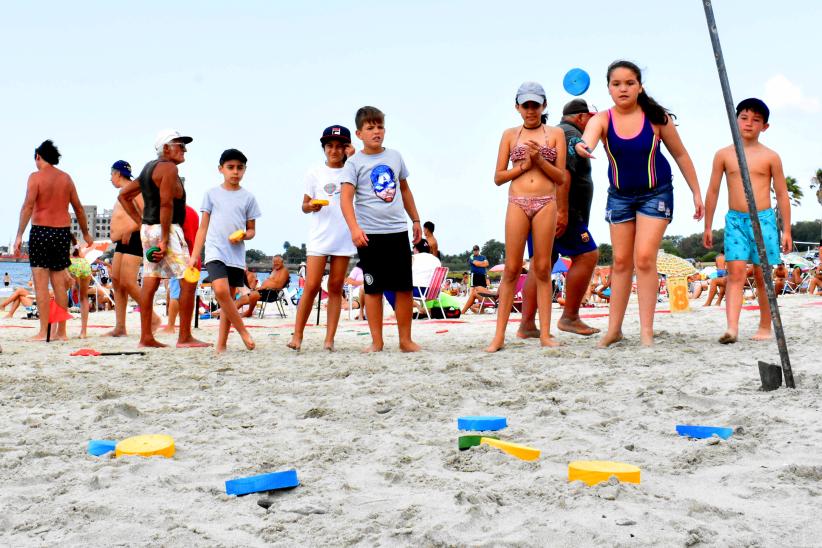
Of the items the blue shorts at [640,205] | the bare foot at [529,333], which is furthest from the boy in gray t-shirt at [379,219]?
the blue shorts at [640,205]

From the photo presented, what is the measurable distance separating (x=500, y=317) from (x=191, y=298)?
2.54m

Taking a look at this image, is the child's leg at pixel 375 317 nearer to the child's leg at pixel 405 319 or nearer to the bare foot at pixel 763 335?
the child's leg at pixel 405 319

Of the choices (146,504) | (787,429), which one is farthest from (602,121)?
(146,504)

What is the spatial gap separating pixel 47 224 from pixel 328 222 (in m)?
3.00

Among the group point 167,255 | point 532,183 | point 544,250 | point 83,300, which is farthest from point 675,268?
point 83,300

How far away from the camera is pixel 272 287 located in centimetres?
1261

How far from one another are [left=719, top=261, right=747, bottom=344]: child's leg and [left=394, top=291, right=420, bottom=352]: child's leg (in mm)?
2010

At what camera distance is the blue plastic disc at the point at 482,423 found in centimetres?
258

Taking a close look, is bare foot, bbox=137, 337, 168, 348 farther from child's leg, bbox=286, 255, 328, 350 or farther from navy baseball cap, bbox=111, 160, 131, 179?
navy baseball cap, bbox=111, 160, 131, 179

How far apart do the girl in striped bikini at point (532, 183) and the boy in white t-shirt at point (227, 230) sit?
199 cm

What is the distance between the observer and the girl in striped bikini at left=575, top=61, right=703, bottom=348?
15.2 feet

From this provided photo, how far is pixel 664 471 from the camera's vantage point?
6.76ft

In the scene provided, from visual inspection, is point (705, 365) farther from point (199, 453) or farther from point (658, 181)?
point (199, 453)

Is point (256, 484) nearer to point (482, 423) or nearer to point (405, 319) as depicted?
point (482, 423)
